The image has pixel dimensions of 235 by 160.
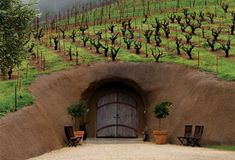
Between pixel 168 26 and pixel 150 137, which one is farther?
pixel 168 26

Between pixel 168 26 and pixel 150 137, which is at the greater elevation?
pixel 168 26

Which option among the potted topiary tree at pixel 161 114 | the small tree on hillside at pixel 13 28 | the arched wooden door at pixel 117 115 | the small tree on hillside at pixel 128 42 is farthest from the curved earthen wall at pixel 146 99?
the small tree on hillside at pixel 128 42

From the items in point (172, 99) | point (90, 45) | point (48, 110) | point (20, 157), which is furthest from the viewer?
point (90, 45)

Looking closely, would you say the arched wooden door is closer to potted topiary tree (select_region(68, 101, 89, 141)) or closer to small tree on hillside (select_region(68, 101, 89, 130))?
potted topiary tree (select_region(68, 101, 89, 141))

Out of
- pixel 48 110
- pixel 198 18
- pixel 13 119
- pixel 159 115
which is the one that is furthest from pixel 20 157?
pixel 198 18

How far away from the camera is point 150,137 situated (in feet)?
101

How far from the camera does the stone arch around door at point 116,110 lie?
33.3 m

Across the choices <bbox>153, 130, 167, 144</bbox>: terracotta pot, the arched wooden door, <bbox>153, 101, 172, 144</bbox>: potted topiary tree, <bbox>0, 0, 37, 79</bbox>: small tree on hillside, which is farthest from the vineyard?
<bbox>153, 130, 167, 144</bbox>: terracotta pot

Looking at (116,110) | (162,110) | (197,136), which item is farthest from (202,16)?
(197,136)

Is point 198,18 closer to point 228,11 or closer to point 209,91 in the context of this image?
point 228,11

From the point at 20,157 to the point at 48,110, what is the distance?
7674 mm

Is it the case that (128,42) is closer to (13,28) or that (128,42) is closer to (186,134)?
(186,134)

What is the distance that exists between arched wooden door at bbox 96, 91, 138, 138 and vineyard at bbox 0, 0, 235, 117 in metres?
2.97

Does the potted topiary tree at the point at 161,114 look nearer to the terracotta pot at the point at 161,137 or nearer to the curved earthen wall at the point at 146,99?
the terracotta pot at the point at 161,137
